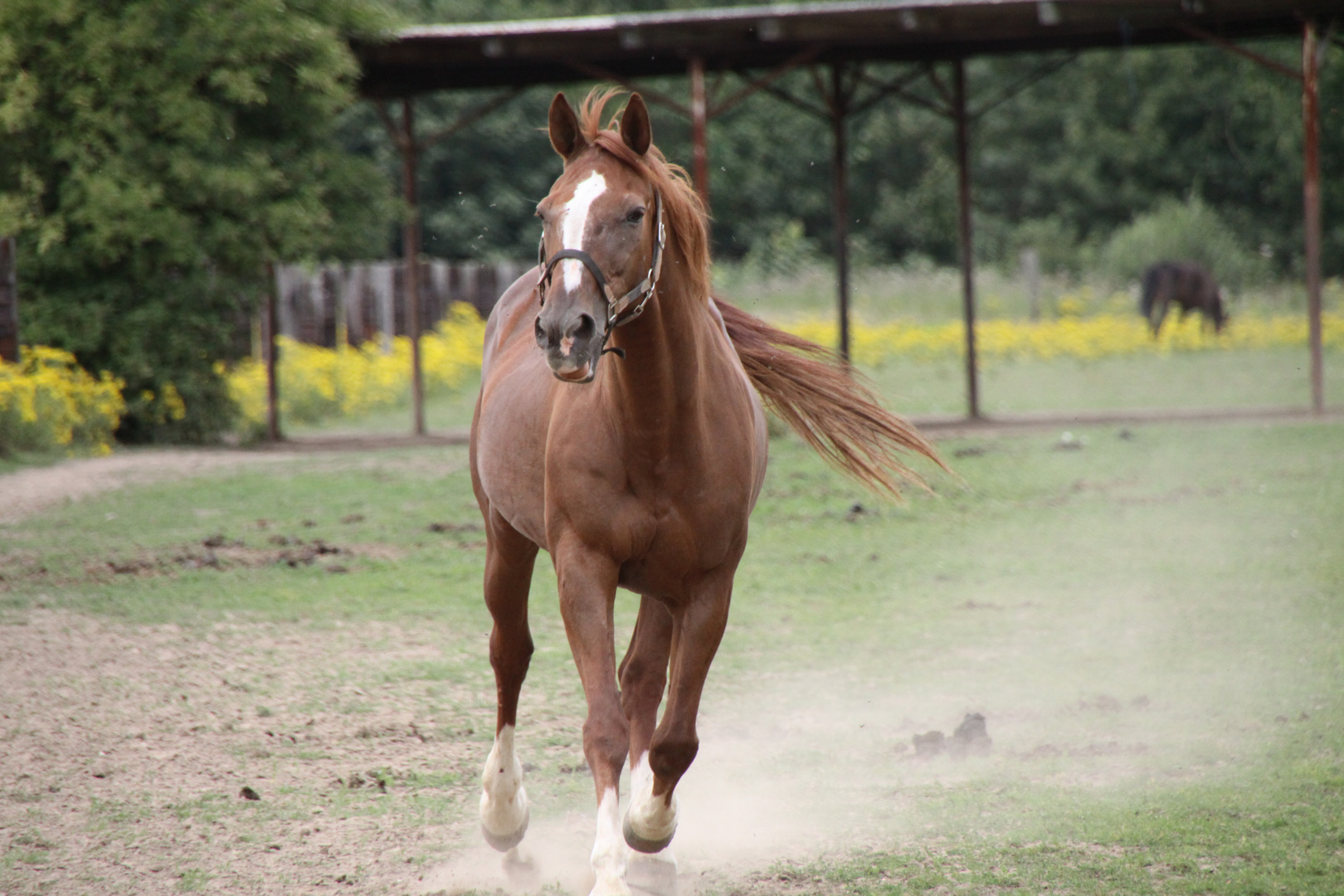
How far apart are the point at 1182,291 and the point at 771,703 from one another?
20371mm

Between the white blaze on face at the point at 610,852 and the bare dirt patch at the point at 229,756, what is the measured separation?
2.04ft

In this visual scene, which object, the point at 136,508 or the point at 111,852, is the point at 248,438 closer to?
the point at 136,508

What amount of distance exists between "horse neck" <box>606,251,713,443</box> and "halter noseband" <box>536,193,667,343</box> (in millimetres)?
51

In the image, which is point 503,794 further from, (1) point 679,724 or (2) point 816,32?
(2) point 816,32

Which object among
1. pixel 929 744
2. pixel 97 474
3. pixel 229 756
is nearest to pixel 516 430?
pixel 229 756

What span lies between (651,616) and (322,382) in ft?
44.8

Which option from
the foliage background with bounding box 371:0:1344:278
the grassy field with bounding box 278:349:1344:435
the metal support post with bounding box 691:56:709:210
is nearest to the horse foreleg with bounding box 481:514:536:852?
the metal support post with bounding box 691:56:709:210

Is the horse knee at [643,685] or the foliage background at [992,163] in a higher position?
the foliage background at [992,163]

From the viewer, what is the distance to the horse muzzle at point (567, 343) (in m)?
2.77

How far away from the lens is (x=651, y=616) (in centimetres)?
389

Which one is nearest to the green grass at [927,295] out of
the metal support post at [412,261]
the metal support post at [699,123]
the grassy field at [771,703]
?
the metal support post at [412,261]

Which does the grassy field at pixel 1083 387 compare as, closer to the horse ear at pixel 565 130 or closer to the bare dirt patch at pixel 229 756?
the bare dirt patch at pixel 229 756

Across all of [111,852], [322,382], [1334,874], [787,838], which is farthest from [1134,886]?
[322,382]

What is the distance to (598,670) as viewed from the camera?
3307mm
